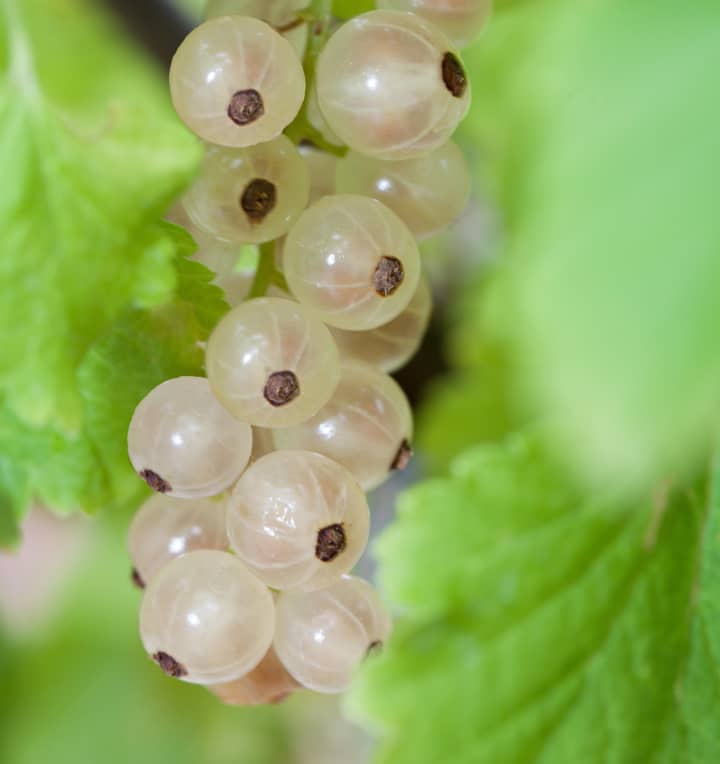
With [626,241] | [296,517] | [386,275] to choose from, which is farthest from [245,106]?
[626,241]

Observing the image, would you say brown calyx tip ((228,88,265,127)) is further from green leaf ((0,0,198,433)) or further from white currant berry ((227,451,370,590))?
white currant berry ((227,451,370,590))

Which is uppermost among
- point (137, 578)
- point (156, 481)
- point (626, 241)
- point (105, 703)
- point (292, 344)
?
point (626, 241)

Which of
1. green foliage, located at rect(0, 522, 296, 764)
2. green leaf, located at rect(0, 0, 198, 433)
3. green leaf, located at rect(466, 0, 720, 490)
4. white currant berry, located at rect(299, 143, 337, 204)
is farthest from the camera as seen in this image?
green foliage, located at rect(0, 522, 296, 764)

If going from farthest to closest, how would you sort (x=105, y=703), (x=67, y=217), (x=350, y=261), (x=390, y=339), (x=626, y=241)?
(x=105, y=703)
(x=390, y=339)
(x=350, y=261)
(x=67, y=217)
(x=626, y=241)

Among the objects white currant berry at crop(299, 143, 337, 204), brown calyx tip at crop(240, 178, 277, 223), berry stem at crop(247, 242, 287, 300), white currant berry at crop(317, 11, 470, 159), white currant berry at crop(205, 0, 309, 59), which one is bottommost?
berry stem at crop(247, 242, 287, 300)

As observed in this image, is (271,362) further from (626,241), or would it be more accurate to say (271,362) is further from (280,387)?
(626,241)

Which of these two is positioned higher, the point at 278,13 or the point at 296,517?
the point at 278,13

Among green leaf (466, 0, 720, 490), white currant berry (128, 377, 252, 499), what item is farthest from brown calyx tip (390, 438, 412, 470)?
green leaf (466, 0, 720, 490)

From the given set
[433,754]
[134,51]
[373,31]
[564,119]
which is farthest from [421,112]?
[134,51]
